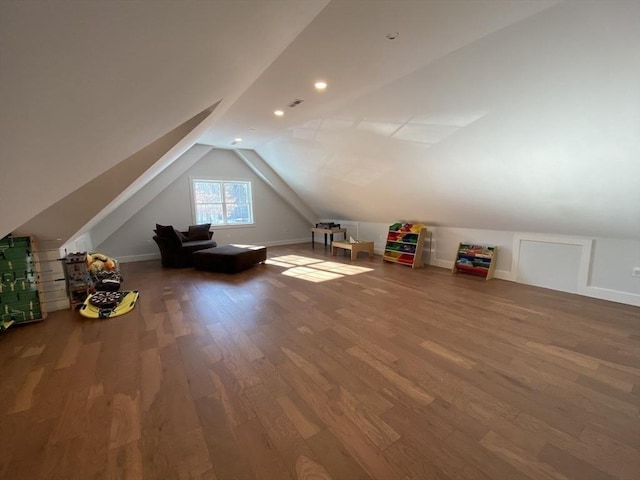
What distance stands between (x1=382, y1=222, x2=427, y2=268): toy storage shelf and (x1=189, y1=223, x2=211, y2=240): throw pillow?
401cm

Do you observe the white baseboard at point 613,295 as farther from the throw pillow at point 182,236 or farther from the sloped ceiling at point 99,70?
the throw pillow at point 182,236

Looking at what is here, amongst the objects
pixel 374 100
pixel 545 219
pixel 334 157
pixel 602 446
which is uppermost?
pixel 374 100

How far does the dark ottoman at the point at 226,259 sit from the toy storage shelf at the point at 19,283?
2.24 metres

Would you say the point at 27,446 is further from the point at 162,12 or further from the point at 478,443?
the point at 478,443

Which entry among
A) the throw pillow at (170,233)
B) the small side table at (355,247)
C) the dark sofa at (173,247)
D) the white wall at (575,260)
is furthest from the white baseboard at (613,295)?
the throw pillow at (170,233)

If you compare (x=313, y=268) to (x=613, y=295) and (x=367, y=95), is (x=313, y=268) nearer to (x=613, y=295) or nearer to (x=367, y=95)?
(x=367, y=95)

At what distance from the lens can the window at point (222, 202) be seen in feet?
21.8

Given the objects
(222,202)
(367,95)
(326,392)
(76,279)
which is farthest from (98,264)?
(367,95)

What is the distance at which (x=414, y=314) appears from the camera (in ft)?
9.77

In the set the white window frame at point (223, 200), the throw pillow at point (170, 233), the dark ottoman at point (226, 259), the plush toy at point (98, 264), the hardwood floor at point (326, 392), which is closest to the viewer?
the hardwood floor at point (326, 392)

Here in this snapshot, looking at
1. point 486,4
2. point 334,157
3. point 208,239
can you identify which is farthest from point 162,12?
point 208,239

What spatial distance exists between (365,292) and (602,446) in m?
2.50

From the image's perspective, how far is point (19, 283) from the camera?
9.16 feet

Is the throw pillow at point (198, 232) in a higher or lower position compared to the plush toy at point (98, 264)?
higher
